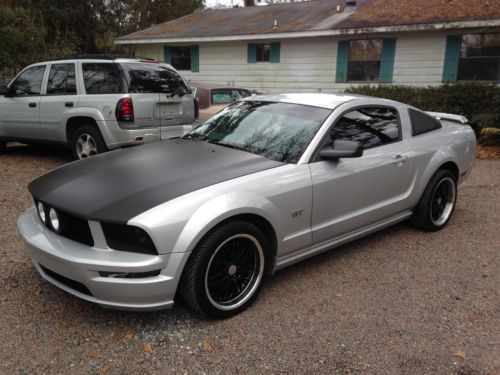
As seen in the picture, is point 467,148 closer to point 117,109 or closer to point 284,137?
point 284,137

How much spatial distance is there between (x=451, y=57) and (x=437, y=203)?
8.83m

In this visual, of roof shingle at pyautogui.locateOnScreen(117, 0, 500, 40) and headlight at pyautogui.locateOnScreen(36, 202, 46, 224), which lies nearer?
headlight at pyautogui.locateOnScreen(36, 202, 46, 224)

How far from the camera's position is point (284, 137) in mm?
3676

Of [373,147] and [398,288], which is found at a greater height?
[373,147]

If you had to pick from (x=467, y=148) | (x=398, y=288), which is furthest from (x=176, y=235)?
(x=467, y=148)

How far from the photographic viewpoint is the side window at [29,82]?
739 cm

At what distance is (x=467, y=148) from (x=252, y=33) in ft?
35.6

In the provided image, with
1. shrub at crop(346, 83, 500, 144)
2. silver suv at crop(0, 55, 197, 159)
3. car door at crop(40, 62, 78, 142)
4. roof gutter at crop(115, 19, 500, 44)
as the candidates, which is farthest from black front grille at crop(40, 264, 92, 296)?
roof gutter at crop(115, 19, 500, 44)

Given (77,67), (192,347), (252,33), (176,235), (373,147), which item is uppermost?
(252,33)

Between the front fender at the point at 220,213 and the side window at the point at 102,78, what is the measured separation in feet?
13.9

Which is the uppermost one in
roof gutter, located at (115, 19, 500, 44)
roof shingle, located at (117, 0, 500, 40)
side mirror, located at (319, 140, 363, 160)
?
roof shingle, located at (117, 0, 500, 40)

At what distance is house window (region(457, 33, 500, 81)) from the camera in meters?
11.8

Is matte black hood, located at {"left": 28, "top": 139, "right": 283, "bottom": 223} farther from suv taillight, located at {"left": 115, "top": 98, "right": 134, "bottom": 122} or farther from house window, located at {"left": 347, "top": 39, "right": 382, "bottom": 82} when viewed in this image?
house window, located at {"left": 347, "top": 39, "right": 382, "bottom": 82}

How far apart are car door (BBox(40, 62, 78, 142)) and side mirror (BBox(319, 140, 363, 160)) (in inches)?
188
